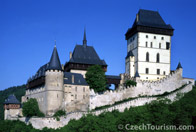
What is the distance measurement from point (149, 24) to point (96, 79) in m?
14.7

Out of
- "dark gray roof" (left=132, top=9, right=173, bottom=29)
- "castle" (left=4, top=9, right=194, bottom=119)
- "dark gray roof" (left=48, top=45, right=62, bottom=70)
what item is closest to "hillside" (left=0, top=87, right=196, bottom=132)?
"castle" (left=4, top=9, right=194, bottom=119)

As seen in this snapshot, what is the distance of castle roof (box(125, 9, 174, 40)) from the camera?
61.8 meters

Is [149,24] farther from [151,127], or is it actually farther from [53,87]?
[151,127]

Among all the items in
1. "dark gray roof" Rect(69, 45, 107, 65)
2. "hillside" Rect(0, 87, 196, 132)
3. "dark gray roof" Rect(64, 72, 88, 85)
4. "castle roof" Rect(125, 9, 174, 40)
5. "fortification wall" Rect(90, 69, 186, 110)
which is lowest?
"hillside" Rect(0, 87, 196, 132)

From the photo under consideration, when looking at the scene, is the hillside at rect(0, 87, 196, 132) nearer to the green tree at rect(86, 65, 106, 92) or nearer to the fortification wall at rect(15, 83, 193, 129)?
the fortification wall at rect(15, 83, 193, 129)

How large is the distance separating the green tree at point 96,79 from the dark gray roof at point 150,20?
11.7 m

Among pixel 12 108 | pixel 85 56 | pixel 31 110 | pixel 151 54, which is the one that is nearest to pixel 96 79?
pixel 85 56

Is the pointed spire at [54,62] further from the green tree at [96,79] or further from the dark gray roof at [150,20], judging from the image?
the dark gray roof at [150,20]

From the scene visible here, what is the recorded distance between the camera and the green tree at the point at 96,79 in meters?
56.4

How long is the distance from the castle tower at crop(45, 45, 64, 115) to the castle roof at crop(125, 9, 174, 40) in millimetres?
17353

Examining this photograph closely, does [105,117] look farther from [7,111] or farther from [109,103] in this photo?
[7,111]

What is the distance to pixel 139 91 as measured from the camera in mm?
52250

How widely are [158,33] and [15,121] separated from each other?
29215 millimetres

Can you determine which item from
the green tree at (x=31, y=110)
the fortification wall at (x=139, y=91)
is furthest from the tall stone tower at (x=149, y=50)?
the green tree at (x=31, y=110)
